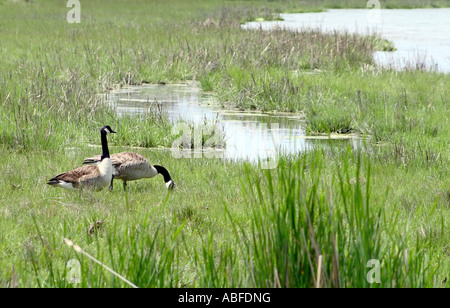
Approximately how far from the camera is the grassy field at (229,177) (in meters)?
3.49

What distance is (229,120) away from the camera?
12.2 meters

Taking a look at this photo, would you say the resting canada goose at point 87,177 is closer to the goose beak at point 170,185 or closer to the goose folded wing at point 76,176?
the goose folded wing at point 76,176

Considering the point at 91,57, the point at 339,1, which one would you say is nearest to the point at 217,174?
the point at 91,57

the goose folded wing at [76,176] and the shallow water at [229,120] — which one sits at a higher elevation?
the goose folded wing at [76,176]

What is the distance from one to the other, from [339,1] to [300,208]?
174ft

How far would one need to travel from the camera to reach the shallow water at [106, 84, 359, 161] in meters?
9.78

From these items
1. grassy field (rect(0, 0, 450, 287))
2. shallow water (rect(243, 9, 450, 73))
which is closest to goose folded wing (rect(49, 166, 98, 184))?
grassy field (rect(0, 0, 450, 287))

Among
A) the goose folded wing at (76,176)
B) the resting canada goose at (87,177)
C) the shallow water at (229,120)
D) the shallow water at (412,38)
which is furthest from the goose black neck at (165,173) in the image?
the shallow water at (412,38)

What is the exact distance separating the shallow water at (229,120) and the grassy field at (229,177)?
417mm

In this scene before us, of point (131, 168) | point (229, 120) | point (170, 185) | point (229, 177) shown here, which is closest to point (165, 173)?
point (170, 185)

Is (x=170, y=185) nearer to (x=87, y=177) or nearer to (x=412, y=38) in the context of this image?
(x=87, y=177)

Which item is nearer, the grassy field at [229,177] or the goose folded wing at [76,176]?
the grassy field at [229,177]

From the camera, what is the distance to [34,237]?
5426 mm

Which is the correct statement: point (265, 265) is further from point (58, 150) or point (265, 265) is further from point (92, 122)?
point (92, 122)
